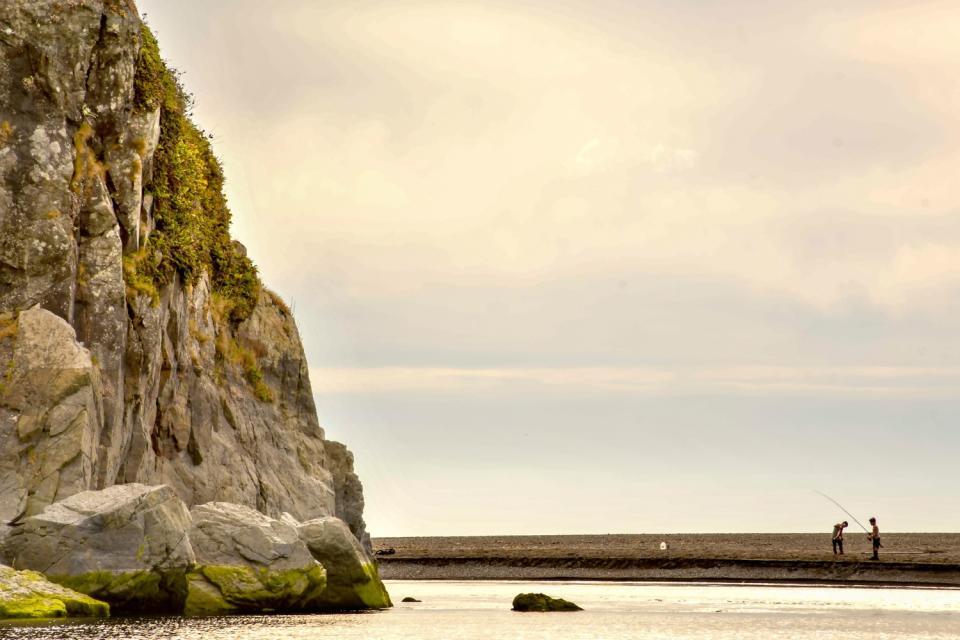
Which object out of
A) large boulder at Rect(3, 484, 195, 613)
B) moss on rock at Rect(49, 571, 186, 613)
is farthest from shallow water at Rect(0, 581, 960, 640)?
large boulder at Rect(3, 484, 195, 613)

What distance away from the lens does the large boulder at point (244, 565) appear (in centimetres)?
4256

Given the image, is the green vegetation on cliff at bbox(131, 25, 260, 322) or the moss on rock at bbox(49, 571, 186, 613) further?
the green vegetation on cliff at bbox(131, 25, 260, 322)

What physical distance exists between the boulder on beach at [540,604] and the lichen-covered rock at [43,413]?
58.6 ft

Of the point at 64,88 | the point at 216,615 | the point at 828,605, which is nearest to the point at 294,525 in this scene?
the point at 216,615

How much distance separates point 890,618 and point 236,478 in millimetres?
28947

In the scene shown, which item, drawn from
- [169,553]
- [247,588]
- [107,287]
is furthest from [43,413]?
[247,588]

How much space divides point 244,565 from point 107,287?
13.3 m

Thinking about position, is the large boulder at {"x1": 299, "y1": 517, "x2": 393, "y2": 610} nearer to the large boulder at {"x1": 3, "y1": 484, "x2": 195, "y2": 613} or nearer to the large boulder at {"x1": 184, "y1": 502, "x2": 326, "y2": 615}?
the large boulder at {"x1": 184, "y1": 502, "x2": 326, "y2": 615}

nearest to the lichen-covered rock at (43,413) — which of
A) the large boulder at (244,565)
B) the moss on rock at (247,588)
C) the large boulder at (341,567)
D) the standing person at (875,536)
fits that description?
the large boulder at (244,565)

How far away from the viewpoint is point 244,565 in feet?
143

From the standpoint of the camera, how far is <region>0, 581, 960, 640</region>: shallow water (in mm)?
36562

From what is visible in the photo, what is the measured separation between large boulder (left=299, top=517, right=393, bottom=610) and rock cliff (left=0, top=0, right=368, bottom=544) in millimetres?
8029

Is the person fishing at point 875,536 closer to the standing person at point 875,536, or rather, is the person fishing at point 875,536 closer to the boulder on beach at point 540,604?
the standing person at point 875,536

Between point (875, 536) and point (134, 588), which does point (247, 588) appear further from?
point (875, 536)
